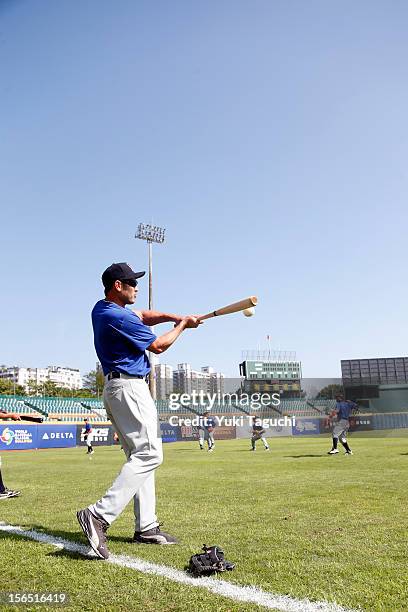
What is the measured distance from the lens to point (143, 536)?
4559mm

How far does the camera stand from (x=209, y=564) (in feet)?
11.6

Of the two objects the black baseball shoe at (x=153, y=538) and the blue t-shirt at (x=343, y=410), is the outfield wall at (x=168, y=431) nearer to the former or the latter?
the blue t-shirt at (x=343, y=410)

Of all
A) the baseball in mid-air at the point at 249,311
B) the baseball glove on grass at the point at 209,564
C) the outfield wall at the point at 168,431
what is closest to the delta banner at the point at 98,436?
the outfield wall at the point at 168,431

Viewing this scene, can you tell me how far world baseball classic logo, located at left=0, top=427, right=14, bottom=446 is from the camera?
120ft

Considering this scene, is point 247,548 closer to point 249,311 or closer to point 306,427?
point 249,311

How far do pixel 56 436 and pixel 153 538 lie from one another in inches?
1495

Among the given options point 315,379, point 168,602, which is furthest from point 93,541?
point 315,379

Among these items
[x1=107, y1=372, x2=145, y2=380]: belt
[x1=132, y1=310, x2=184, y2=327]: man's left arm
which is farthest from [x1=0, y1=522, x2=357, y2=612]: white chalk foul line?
[x1=132, y1=310, x2=184, y2=327]: man's left arm

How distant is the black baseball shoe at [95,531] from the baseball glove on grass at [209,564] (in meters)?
0.72

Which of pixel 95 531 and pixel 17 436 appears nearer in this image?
pixel 95 531

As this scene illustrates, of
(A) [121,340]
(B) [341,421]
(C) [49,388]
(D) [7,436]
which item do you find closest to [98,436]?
(D) [7,436]

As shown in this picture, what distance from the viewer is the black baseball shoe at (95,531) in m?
3.93

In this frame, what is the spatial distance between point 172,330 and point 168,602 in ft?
7.70

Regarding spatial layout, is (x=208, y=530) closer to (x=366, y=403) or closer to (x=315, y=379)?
(x=366, y=403)
